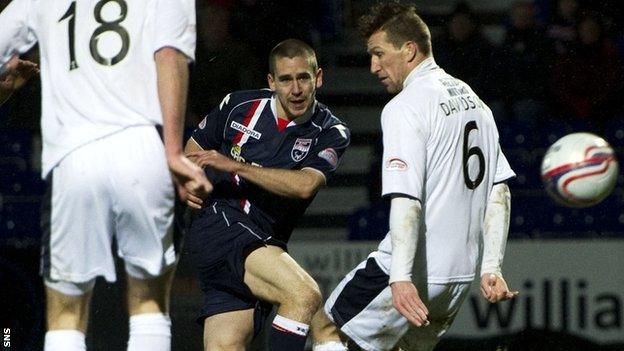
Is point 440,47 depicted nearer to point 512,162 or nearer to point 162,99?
point 512,162

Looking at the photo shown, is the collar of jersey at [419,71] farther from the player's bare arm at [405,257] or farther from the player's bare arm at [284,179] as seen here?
the player's bare arm at [284,179]

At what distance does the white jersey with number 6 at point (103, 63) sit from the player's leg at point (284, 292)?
1.50 metres

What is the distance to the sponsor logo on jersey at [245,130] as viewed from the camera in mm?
5605

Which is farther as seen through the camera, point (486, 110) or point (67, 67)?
point (486, 110)

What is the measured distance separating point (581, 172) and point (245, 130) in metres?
1.52

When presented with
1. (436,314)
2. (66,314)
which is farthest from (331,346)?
(66,314)

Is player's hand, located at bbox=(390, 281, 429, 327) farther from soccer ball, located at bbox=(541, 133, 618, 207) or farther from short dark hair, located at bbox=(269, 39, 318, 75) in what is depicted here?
short dark hair, located at bbox=(269, 39, 318, 75)

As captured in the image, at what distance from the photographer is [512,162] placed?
8266 millimetres

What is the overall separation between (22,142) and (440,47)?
9.79ft

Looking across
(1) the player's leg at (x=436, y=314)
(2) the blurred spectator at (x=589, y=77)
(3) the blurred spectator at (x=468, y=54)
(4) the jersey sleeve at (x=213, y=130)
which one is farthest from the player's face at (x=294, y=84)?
(2) the blurred spectator at (x=589, y=77)

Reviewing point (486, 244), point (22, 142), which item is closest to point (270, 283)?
point (486, 244)

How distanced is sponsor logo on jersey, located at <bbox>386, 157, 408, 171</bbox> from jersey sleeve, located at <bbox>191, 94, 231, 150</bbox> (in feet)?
4.40

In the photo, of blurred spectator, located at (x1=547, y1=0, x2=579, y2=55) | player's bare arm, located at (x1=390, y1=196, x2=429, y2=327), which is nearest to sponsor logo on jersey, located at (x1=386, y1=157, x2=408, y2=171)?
player's bare arm, located at (x1=390, y1=196, x2=429, y2=327)

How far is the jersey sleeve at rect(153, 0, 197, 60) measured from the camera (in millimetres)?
3783
